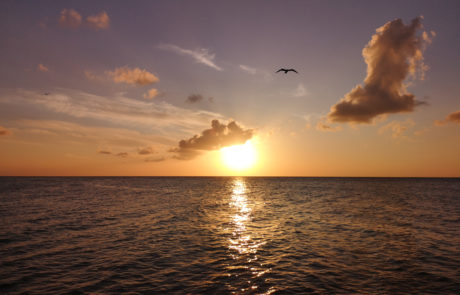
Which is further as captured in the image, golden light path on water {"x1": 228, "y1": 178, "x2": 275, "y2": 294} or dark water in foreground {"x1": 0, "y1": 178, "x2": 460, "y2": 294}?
golden light path on water {"x1": 228, "y1": 178, "x2": 275, "y2": 294}

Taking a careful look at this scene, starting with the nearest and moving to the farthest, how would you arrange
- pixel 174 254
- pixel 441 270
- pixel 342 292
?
pixel 342 292, pixel 441 270, pixel 174 254

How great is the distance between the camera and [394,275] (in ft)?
50.7

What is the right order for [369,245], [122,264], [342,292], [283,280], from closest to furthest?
1. [342,292]
2. [283,280]
3. [122,264]
4. [369,245]

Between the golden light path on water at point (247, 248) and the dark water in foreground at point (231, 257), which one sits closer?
the dark water in foreground at point (231, 257)

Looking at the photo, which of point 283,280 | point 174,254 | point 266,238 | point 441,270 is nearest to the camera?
point 283,280

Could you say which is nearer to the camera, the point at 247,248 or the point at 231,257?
the point at 231,257

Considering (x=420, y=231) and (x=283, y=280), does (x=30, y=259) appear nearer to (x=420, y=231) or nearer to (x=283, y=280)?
(x=283, y=280)

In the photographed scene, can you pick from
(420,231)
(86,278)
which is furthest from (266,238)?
(420,231)

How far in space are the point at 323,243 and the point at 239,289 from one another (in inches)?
485

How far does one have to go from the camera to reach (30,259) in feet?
60.7

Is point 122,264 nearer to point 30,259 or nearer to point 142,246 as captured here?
point 142,246

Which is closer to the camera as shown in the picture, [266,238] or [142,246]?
[142,246]

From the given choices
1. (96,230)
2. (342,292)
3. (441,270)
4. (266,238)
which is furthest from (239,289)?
(96,230)

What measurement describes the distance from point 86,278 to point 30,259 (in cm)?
709
